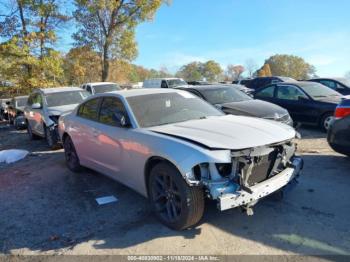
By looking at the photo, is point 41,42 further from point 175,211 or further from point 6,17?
point 175,211

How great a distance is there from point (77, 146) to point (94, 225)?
2304 millimetres

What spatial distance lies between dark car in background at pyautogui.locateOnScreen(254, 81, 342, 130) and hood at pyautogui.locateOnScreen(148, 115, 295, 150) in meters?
5.67

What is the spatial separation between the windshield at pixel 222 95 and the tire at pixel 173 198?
525 cm

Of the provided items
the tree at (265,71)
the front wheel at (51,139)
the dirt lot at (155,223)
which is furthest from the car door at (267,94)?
the tree at (265,71)

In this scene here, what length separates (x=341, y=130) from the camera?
5.73 meters

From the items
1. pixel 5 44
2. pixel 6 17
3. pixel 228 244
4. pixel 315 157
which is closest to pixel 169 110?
pixel 228 244

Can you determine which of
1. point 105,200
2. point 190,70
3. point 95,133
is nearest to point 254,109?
point 95,133

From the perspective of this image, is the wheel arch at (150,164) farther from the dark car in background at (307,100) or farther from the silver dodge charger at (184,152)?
the dark car in background at (307,100)

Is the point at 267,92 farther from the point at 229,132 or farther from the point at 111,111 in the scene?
the point at 229,132

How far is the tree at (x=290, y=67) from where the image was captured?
292ft

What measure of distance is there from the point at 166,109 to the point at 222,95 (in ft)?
15.4

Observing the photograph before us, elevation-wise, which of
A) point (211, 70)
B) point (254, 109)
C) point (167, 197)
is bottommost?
point (167, 197)

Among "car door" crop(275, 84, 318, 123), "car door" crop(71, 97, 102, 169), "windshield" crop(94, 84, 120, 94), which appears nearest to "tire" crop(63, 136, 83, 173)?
"car door" crop(71, 97, 102, 169)

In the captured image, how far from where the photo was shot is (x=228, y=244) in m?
3.50
